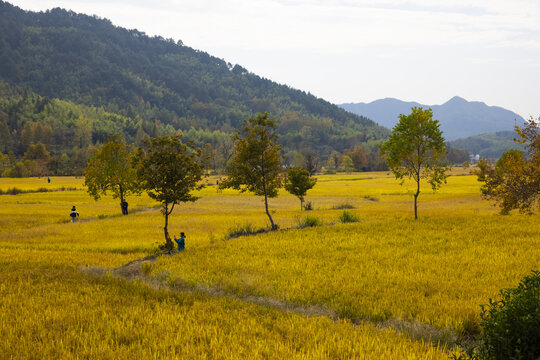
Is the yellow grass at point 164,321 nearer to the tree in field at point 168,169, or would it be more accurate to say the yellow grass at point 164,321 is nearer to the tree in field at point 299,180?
the tree in field at point 168,169

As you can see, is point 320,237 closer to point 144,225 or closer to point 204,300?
point 204,300

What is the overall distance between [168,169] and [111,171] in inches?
965

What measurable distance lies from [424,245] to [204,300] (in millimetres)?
14088

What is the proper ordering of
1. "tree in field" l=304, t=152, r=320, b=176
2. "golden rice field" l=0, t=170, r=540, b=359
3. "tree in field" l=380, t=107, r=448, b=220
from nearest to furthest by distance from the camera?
1. "golden rice field" l=0, t=170, r=540, b=359
2. "tree in field" l=380, t=107, r=448, b=220
3. "tree in field" l=304, t=152, r=320, b=176

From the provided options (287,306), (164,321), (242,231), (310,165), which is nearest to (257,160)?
(242,231)

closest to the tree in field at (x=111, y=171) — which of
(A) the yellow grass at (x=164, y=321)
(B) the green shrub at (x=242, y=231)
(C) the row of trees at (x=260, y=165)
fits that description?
(C) the row of trees at (x=260, y=165)

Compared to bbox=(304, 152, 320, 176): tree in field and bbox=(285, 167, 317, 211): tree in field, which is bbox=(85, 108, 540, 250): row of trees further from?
bbox=(304, 152, 320, 176): tree in field

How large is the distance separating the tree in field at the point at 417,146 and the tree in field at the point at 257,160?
11840 millimetres

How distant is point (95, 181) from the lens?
A: 44.3 meters

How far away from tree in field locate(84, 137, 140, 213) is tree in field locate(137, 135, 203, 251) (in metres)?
21.5

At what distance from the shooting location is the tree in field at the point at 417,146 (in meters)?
32.9

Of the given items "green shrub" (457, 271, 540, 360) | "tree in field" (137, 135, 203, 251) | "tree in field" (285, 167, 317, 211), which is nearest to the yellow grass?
"green shrub" (457, 271, 540, 360)

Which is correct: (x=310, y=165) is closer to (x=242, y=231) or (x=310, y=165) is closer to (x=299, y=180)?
(x=299, y=180)

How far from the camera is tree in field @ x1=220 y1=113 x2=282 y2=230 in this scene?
29.2 m
